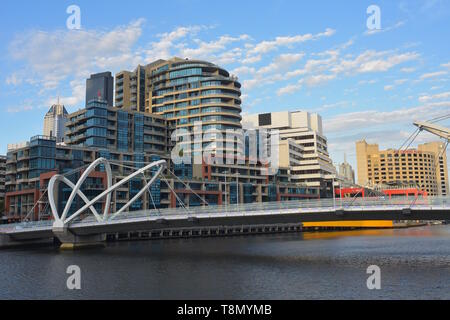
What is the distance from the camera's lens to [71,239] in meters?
70.8

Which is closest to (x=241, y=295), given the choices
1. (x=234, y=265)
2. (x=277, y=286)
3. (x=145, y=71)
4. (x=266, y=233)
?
(x=277, y=286)

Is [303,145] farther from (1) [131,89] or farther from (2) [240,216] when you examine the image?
(2) [240,216]

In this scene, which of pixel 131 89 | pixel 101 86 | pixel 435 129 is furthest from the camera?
pixel 101 86

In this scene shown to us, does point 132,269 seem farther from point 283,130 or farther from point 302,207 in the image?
point 283,130

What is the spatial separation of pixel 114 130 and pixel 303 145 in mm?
72626

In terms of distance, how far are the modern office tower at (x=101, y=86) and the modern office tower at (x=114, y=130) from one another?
148ft

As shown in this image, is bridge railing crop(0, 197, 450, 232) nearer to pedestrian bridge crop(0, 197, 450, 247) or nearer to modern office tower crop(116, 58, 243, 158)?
pedestrian bridge crop(0, 197, 450, 247)

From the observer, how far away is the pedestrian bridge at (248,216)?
49.3 m

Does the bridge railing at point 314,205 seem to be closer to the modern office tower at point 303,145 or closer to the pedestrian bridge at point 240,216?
the pedestrian bridge at point 240,216

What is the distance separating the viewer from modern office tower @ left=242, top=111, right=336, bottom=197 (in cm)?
15825

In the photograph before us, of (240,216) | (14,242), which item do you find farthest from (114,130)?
(240,216)

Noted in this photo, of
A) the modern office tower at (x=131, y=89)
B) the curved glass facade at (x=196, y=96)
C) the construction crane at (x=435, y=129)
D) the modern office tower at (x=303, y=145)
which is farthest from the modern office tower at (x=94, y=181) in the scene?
the construction crane at (x=435, y=129)

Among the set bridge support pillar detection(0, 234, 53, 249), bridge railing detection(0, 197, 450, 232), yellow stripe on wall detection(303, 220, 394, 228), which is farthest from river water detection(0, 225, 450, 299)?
yellow stripe on wall detection(303, 220, 394, 228)
